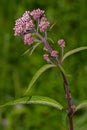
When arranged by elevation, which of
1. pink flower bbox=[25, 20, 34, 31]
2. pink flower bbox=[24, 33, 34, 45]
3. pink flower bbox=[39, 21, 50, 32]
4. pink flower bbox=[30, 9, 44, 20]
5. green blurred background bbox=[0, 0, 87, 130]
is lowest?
green blurred background bbox=[0, 0, 87, 130]

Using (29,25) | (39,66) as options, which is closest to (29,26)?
(29,25)

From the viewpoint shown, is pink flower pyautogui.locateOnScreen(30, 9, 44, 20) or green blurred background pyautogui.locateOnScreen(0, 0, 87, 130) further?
green blurred background pyautogui.locateOnScreen(0, 0, 87, 130)

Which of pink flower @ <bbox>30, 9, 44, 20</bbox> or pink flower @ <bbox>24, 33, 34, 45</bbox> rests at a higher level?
pink flower @ <bbox>30, 9, 44, 20</bbox>

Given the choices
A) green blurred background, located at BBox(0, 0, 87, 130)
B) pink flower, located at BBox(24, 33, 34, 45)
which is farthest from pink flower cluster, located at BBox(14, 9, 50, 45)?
green blurred background, located at BBox(0, 0, 87, 130)

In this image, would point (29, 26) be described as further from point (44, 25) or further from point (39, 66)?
point (39, 66)

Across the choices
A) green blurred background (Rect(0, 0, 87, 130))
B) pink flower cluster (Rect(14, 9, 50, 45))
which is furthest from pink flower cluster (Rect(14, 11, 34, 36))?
green blurred background (Rect(0, 0, 87, 130))

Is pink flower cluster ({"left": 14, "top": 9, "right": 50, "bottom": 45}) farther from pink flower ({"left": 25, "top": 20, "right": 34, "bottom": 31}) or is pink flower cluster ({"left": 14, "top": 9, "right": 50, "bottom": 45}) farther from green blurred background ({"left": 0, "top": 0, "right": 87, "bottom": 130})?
green blurred background ({"left": 0, "top": 0, "right": 87, "bottom": 130})

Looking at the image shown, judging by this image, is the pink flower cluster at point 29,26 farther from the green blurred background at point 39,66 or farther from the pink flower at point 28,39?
the green blurred background at point 39,66

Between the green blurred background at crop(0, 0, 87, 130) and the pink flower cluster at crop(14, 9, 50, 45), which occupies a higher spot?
the pink flower cluster at crop(14, 9, 50, 45)

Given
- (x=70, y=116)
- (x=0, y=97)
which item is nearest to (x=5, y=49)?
(x=0, y=97)

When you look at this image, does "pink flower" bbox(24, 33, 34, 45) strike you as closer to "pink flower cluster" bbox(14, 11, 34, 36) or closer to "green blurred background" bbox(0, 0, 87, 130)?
"pink flower cluster" bbox(14, 11, 34, 36)
